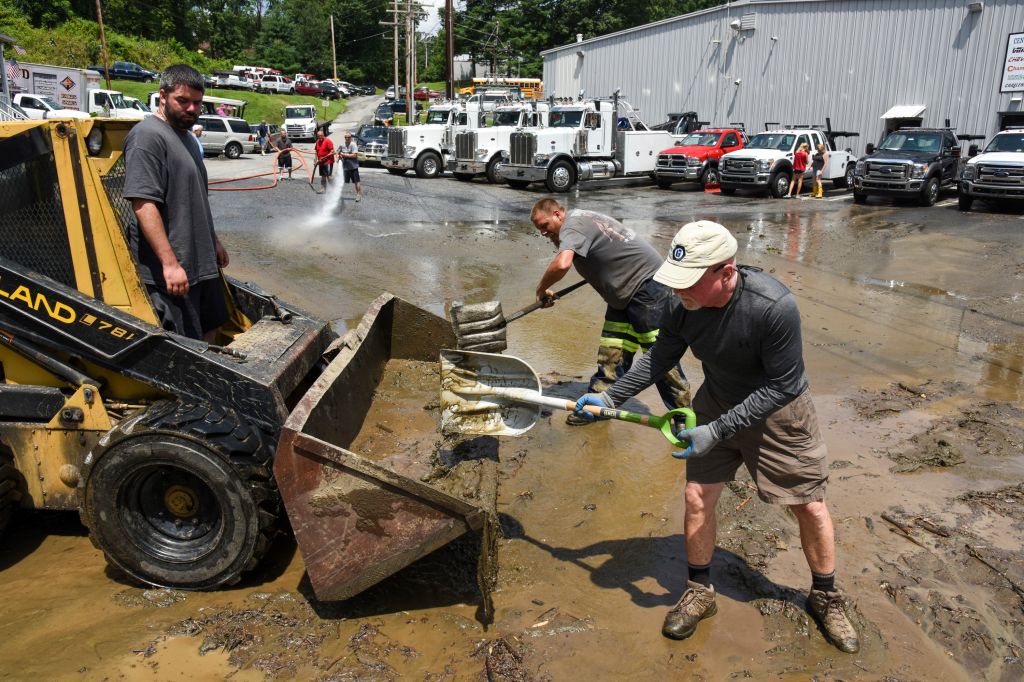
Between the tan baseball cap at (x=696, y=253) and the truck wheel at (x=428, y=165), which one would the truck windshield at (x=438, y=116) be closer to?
the truck wheel at (x=428, y=165)

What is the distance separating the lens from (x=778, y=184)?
20.0 m

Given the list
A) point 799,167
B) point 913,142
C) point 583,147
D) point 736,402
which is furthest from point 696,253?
point 913,142

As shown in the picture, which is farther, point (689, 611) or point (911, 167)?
point (911, 167)

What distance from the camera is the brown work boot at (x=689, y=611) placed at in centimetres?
323

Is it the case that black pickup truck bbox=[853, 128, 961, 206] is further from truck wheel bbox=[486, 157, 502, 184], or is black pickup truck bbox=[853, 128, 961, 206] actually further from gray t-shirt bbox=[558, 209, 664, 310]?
gray t-shirt bbox=[558, 209, 664, 310]

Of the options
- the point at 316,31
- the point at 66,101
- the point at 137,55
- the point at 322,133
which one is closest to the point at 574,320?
the point at 322,133

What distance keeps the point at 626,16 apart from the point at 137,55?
36.7 metres

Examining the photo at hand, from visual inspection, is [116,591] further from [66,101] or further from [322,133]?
[66,101]

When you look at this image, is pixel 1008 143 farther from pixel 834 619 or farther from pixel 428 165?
pixel 834 619

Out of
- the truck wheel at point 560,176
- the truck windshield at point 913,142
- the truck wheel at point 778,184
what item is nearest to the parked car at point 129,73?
the truck wheel at point 560,176

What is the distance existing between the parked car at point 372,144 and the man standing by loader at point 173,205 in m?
20.7

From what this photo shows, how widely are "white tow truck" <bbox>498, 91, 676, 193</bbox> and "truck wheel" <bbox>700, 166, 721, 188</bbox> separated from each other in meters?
1.61

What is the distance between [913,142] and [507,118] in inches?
425

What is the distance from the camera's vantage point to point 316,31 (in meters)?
75.0
